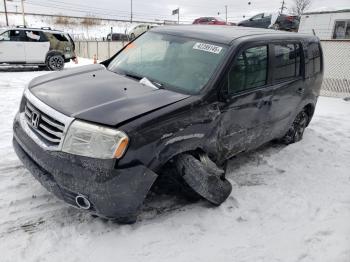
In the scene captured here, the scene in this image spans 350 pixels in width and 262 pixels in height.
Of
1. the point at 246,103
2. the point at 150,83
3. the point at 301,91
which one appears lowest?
the point at 301,91

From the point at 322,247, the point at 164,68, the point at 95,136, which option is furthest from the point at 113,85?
the point at 322,247

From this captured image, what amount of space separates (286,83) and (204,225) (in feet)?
7.95

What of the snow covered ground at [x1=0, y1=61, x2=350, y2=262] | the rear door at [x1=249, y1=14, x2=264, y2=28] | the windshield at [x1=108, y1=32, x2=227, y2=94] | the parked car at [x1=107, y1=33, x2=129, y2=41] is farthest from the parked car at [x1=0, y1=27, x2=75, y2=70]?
the parked car at [x1=107, y1=33, x2=129, y2=41]

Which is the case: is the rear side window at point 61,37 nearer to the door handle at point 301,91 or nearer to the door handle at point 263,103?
the door handle at point 301,91

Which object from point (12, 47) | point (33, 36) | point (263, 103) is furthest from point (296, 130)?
point (33, 36)

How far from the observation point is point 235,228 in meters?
3.33

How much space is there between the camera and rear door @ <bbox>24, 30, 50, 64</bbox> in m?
13.9

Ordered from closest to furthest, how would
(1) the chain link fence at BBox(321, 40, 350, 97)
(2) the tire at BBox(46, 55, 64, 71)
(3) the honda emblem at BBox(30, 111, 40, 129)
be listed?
(3) the honda emblem at BBox(30, 111, 40, 129)
(1) the chain link fence at BBox(321, 40, 350, 97)
(2) the tire at BBox(46, 55, 64, 71)

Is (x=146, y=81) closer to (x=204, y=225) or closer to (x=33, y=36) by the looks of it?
(x=204, y=225)

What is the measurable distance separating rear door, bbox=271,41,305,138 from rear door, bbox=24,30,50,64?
12.1 m

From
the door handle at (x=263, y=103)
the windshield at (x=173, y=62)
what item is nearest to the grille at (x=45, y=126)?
the windshield at (x=173, y=62)

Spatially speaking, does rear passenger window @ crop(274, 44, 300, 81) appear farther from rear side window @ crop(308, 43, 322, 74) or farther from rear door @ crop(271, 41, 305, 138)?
rear side window @ crop(308, 43, 322, 74)

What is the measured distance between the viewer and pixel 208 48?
380 centimetres

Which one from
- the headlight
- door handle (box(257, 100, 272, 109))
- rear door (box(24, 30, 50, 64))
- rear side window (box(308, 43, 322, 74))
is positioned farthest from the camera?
rear door (box(24, 30, 50, 64))
